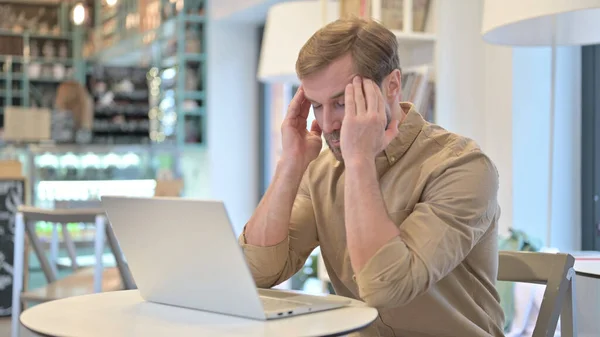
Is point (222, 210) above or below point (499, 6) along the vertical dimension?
below

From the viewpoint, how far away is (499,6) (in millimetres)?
2822

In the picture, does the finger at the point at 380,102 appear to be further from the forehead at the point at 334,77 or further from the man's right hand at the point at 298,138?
the man's right hand at the point at 298,138

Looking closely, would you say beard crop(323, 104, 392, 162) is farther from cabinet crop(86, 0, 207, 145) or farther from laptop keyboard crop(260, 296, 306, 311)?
cabinet crop(86, 0, 207, 145)

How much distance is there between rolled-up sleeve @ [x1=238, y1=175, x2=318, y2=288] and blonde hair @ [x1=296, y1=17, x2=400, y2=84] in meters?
0.35

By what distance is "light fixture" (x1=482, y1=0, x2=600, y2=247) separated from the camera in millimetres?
2635

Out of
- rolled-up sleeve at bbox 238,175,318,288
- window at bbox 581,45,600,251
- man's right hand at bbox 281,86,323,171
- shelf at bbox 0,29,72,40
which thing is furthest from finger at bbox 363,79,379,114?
shelf at bbox 0,29,72,40

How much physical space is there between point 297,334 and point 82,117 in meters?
7.22

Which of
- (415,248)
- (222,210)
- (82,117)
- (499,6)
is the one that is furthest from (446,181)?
(82,117)

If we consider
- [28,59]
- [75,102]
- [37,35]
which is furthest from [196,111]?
[37,35]

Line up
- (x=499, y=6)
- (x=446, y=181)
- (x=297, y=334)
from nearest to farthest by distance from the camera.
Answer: (x=297, y=334)
(x=446, y=181)
(x=499, y=6)

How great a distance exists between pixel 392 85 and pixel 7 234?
3.91 meters

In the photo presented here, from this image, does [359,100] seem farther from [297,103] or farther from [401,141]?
[297,103]

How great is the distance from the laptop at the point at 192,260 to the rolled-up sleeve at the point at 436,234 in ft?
0.31

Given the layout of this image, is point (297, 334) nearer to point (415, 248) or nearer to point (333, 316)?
point (333, 316)
